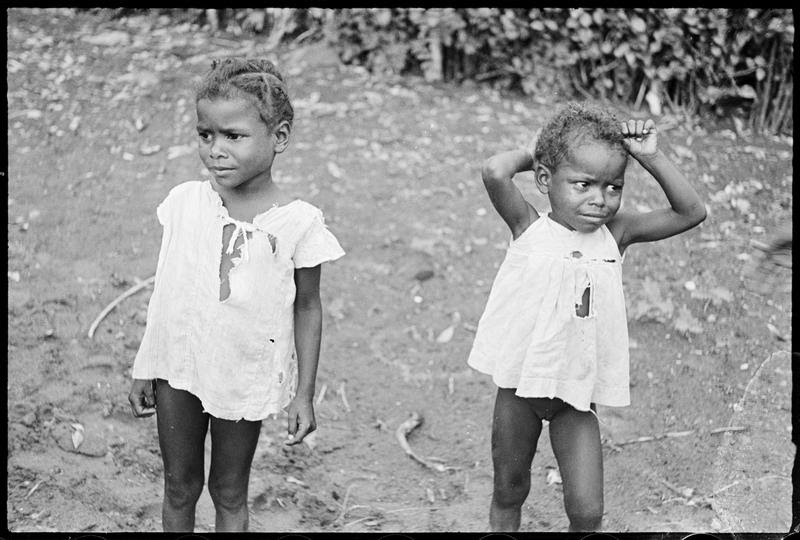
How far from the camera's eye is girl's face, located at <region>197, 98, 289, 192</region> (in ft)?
6.18

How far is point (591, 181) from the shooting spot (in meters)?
1.93

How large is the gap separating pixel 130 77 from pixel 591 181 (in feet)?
8.63

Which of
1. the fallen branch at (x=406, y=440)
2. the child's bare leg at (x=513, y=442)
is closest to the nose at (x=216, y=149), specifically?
the child's bare leg at (x=513, y=442)

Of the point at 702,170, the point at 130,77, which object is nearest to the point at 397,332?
the point at 702,170

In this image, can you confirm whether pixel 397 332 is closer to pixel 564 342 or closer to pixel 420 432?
pixel 420 432

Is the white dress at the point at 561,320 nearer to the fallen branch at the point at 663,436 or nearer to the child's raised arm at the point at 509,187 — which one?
the child's raised arm at the point at 509,187

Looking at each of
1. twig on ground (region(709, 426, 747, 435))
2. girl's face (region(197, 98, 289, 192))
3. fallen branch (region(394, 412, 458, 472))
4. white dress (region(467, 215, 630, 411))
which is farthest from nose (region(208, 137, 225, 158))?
twig on ground (region(709, 426, 747, 435))

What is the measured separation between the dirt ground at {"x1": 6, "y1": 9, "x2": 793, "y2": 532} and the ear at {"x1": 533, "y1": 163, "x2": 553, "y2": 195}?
99 centimetres

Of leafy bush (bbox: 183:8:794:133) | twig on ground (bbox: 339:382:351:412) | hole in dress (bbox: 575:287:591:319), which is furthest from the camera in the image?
leafy bush (bbox: 183:8:794:133)

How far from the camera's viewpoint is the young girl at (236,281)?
190cm

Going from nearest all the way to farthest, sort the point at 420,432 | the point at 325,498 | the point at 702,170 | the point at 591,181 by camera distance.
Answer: the point at 591,181
the point at 325,498
the point at 420,432
the point at 702,170

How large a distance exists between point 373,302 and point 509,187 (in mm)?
1508

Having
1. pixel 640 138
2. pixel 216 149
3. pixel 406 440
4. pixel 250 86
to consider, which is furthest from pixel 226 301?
pixel 406 440

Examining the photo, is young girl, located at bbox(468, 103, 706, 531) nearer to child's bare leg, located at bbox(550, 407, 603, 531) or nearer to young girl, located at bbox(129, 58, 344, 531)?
child's bare leg, located at bbox(550, 407, 603, 531)
